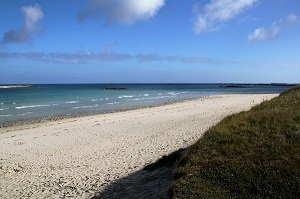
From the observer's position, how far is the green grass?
7.38 meters

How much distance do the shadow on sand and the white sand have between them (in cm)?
56

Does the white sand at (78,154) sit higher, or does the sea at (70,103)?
the white sand at (78,154)

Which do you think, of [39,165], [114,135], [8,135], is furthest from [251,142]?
[8,135]

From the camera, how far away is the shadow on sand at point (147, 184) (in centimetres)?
865

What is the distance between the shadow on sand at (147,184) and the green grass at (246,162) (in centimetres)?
62

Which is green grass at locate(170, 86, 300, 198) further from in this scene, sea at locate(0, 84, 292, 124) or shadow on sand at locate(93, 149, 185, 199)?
sea at locate(0, 84, 292, 124)

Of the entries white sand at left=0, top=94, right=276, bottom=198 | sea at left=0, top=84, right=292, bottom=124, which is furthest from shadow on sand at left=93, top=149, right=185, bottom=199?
sea at left=0, top=84, right=292, bottom=124

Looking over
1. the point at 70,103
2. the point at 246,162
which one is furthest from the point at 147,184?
the point at 70,103

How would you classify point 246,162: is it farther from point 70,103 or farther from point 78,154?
point 70,103

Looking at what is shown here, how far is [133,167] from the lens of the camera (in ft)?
41.0

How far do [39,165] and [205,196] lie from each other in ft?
28.7

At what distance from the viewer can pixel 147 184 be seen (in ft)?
30.8

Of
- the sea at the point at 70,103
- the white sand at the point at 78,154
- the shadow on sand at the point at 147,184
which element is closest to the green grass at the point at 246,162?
the shadow on sand at the point at 147,184

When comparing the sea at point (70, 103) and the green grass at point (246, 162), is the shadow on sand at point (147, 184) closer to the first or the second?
the green grass at point (246, 162)
